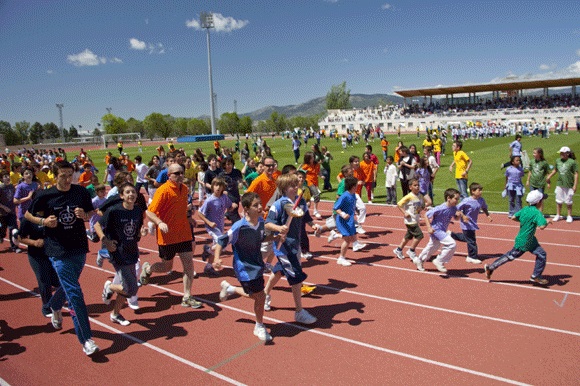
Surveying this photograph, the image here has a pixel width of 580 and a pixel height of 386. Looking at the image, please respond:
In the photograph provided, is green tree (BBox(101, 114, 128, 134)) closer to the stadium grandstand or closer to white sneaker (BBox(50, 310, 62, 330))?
the stadium grandstand

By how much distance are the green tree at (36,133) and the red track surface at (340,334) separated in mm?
125107

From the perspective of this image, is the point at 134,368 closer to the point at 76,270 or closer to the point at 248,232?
the point at 76,270

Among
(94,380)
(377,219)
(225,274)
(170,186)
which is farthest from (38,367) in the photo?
(377,219)

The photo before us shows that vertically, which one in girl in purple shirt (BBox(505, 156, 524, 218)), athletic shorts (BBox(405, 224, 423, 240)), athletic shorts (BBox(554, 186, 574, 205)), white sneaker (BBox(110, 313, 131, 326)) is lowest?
white sneaker (BBox(110, 313, 131, 326))

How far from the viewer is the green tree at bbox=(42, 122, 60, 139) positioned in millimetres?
128175

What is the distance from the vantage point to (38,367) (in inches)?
200

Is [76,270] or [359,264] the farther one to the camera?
[359,264]

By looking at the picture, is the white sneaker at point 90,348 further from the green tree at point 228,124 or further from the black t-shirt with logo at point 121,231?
the green tree at point 228,124

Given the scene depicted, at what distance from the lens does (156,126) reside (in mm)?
124500

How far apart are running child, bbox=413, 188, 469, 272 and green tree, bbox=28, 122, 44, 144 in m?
127

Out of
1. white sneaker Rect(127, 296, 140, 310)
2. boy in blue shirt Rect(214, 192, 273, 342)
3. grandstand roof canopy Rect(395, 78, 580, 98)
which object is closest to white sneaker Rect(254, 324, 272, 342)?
boy in blue shirt Rect(214, 192, 273, 342)

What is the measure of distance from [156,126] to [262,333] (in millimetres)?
126560

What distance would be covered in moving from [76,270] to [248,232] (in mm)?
2123

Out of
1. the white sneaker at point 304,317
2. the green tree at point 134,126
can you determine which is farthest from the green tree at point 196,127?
the white sneaker at point 304,317
